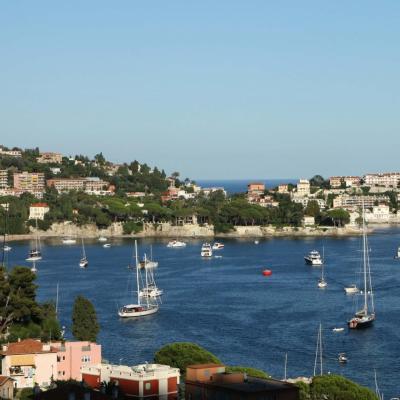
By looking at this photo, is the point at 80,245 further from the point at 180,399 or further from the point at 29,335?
the point at 180,399

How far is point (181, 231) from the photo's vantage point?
57.0 metres

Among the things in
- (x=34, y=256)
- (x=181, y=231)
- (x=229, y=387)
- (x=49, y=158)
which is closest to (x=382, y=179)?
(x=49, y=158)

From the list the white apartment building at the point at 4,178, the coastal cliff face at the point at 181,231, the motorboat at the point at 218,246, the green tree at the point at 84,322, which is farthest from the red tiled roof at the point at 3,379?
the white apartment building at the point at 4,178

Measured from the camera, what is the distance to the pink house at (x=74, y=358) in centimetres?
1453

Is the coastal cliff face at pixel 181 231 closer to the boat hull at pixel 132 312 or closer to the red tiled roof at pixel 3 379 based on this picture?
the boat hull at pixel 132 312

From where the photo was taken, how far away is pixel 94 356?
49.4ft

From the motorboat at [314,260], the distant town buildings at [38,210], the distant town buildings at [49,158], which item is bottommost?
the motorboat at [314,260]

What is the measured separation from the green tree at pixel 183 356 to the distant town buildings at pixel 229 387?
12.7ft

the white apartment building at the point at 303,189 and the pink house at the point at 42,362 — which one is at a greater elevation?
the white apartment building at the point at 303,189

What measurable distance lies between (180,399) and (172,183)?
213 ft

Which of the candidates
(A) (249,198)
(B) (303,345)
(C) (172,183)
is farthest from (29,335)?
(C) (172,183)

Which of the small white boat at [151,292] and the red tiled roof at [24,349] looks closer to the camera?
the red tiled roof at [24,349]

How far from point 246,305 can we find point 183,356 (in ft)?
37.0

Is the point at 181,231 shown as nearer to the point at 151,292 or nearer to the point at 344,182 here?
the point at 151,292
